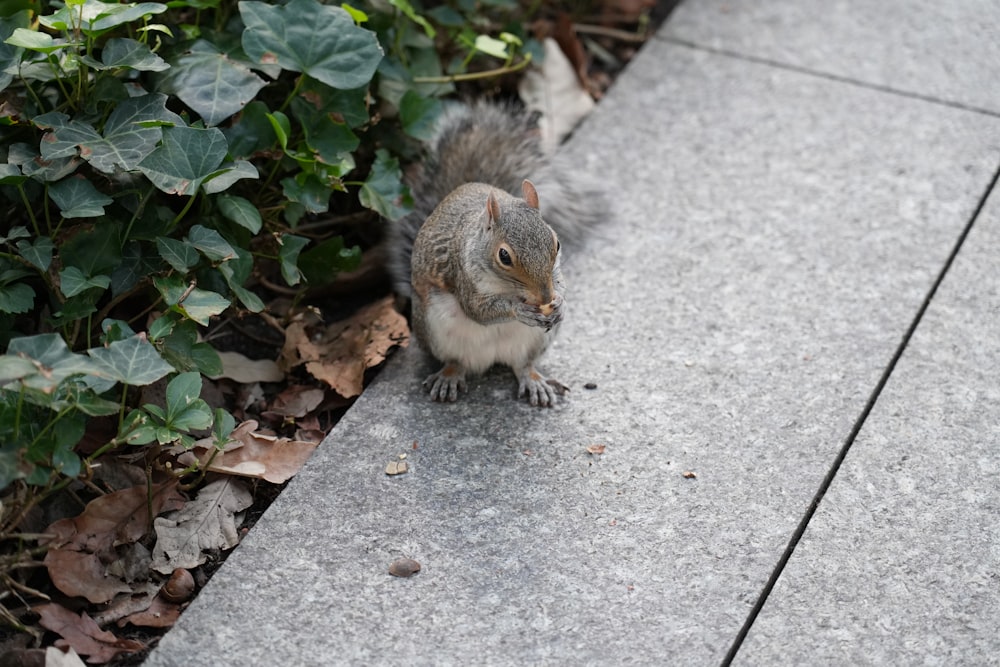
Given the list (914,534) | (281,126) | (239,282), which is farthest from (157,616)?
(914,534)

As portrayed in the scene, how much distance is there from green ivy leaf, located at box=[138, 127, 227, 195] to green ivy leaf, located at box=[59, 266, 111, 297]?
0.71 feet

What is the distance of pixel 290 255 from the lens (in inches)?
99.6

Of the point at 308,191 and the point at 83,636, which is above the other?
the point at 308,191

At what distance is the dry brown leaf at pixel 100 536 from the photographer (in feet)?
6.83

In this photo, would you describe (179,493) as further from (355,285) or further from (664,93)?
(664,93)

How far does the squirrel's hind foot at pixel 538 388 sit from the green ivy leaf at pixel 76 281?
899mm

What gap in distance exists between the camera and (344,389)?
2539mm

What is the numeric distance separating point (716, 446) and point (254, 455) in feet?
3.20

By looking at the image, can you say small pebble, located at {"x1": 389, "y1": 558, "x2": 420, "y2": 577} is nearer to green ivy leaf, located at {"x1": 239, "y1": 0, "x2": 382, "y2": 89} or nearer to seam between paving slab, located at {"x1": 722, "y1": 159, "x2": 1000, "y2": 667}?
seam between paving slab, located at {"x1": 722, "y1": 159, "x2": 1000, "y2": 667}

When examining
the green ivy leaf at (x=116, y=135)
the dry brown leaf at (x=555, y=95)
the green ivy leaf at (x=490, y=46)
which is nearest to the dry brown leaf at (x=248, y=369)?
the green ivy leaf at (x=116, y=135)

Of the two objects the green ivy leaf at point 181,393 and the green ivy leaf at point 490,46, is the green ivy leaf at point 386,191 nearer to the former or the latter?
the green ivy leaf at point 490,46

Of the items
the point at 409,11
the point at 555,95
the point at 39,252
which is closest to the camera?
the point at 39,252

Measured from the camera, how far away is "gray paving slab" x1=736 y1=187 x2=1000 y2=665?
6.64 ft

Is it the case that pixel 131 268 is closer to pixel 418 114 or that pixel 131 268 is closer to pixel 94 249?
pixel 94 249
